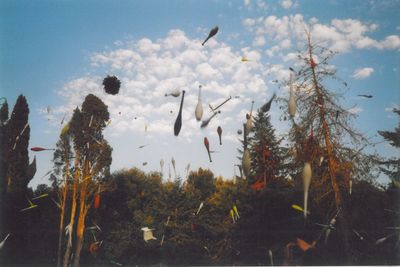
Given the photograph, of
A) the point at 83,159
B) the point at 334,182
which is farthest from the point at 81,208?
the point at 334,182

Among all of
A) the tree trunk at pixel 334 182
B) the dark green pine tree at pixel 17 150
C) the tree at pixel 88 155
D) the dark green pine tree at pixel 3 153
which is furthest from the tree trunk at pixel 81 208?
the tree trunk at pixel 334 182

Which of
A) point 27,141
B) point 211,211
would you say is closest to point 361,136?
point 211,211

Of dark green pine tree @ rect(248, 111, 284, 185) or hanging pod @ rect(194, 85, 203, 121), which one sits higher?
dark green pine tree @ rect(248, 111, 284, 185)

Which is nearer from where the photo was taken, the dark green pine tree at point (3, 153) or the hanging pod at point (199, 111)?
the hanging pod at point (199, 111)

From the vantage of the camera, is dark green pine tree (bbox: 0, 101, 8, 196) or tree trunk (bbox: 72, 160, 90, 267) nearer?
dark green pine tree (bbox: 0, 101, 8, 196)

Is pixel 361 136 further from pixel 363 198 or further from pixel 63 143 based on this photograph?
pixel 63 143

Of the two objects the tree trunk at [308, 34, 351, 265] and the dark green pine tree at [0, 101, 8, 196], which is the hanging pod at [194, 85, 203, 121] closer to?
the tree trunk at [308, 34, 351, 265]

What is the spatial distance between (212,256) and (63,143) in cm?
1669

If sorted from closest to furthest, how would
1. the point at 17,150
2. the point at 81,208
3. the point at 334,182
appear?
the point at 334,182
the point at 81,208
the point at 17,150

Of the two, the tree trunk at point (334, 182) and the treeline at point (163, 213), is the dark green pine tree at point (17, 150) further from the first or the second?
the tree trunk at point (334, 182)

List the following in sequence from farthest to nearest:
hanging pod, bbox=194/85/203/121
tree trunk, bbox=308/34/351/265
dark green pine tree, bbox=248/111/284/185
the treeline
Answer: dark green pine tree, bbox=248/111/284/185 → the treeline → tree trunk, bbox=308/34/351/265 → hanging pod, bbox=194/85/203/121

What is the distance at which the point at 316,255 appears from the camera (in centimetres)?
2069

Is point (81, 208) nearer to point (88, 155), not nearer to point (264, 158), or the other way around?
point (88, 155)

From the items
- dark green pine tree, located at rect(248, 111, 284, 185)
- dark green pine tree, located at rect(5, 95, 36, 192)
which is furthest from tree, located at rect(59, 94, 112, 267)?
dark green pine tree, located at rect(248, 111, 284, 185)
